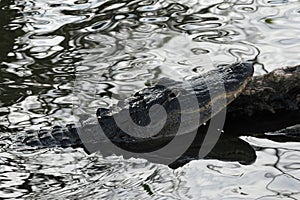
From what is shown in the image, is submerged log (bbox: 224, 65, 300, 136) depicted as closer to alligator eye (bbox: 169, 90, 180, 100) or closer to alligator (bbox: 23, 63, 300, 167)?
alligator (bbox: 23, 63, 300, 167)

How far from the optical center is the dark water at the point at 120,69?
4547mm

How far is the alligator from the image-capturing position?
509 centimetres

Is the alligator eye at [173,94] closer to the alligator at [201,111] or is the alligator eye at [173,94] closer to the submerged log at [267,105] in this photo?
the alligator at [201,111]

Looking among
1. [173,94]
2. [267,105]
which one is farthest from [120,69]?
[267,105]

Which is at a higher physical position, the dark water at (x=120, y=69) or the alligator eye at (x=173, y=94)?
the alligator eye at (x=173, y=94)

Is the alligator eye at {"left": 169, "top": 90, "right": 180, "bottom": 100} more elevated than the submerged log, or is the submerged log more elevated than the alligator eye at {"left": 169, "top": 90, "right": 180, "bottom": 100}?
the alligator eye at {"left": 169, "top": 90, "right": 180, "bottom": 100}

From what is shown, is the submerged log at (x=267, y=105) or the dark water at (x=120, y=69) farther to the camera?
the submerged log at (x=267, y=105)

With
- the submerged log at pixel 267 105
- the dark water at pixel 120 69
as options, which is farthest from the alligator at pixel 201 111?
the dark water at pixel 120 69

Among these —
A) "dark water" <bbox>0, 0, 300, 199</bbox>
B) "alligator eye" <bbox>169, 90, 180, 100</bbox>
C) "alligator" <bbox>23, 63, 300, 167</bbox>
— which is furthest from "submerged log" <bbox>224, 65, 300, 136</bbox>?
"alligator eye" <bbox>169, 90, 180, 100</bbox>

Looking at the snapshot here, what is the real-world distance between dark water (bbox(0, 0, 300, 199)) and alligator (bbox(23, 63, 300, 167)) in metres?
0.15

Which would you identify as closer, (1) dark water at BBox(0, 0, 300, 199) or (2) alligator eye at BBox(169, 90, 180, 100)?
(1) dark water at BBox(0, 0, 300, 199)

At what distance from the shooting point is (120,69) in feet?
21.2

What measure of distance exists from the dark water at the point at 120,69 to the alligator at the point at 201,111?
0.48 ft

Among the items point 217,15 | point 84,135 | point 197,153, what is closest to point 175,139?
point 197,153
